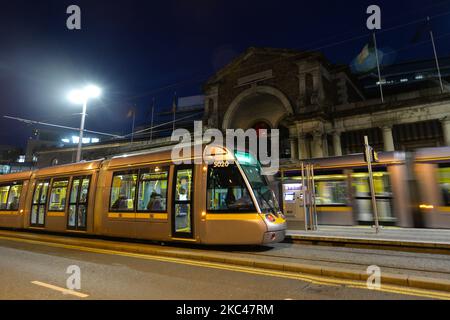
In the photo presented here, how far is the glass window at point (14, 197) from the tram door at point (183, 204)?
9.92 m

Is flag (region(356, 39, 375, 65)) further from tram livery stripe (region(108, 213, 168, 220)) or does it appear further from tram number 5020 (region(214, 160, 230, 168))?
tram livery stripe (region(108, 213, 168, 220))

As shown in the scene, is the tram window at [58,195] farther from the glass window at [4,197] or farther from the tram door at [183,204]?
the tram door at [183,204]

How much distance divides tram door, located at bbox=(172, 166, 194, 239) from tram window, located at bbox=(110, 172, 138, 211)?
5.86ft

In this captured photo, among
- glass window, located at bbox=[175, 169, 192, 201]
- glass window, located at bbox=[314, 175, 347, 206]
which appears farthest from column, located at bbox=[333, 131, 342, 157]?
glass window, located at bbox=[175, 169, 192, 201]

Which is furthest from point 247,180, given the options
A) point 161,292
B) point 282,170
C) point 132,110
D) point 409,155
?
Answer: point 132,110

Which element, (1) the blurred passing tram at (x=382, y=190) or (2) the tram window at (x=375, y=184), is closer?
(1) the blurred passing tram at (x=382, y=190)

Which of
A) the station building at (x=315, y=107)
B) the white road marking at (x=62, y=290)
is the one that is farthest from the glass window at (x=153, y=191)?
the station building at (x=315, y=107)

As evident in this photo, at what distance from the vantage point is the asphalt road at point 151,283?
4445 mm

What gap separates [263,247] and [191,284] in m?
3.93

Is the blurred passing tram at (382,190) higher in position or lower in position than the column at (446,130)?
lower

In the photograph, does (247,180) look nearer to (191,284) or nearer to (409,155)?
(191,284)

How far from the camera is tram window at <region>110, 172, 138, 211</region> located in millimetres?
9375

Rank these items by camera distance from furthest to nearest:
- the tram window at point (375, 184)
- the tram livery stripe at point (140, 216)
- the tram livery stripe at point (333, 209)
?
the tram livery stripe at point (333, 209), the tram window at point (375, 184), the tram livery stripe at point (140, 216)
